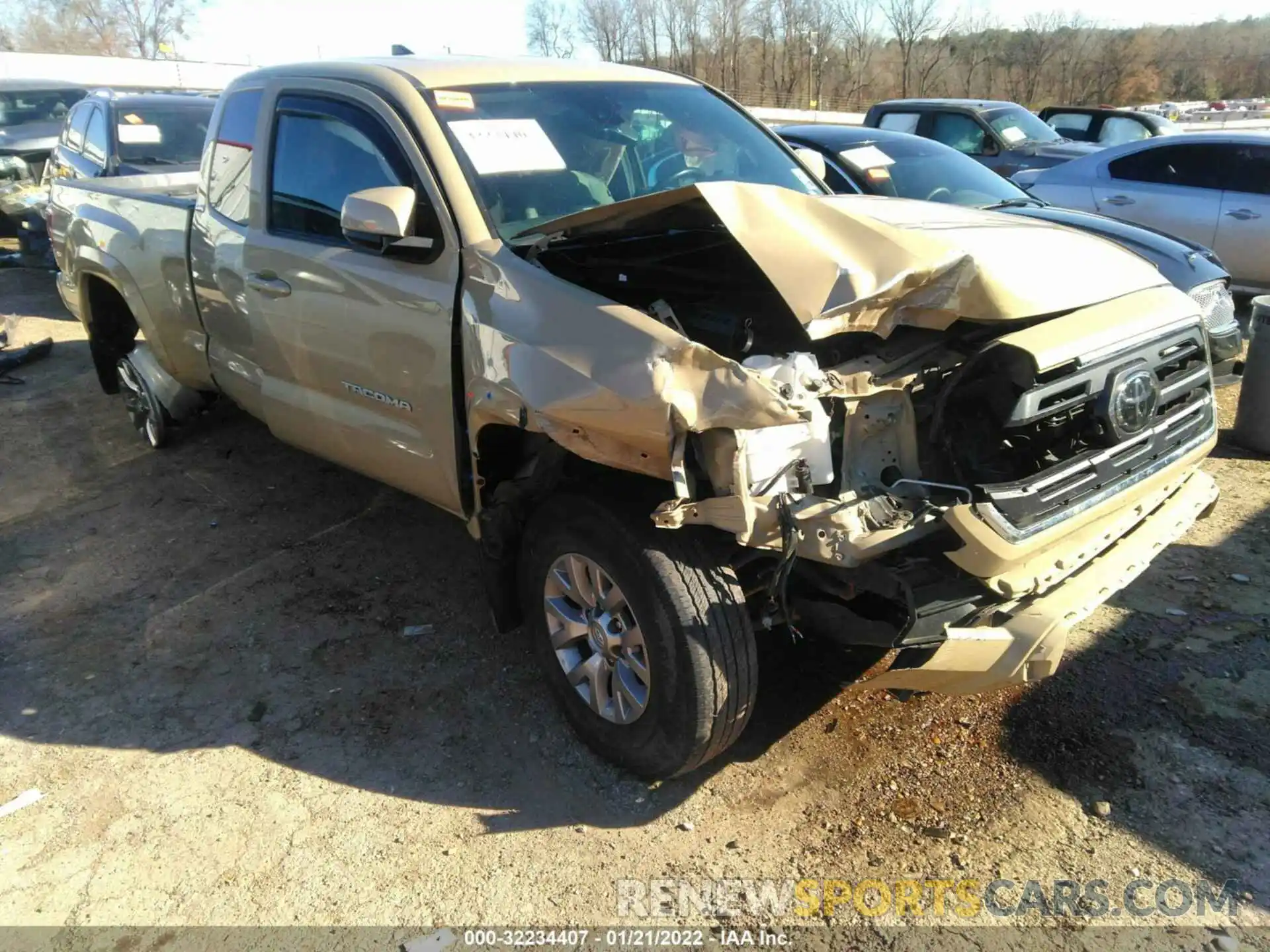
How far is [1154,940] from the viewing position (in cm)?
233

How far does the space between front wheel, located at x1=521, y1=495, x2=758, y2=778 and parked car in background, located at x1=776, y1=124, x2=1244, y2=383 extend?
11.1 feet

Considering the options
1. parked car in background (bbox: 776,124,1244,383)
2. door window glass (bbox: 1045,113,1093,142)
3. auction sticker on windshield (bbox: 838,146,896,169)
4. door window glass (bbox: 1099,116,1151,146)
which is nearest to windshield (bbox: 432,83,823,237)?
parked car in background (bbox: 776,124,1244,383)

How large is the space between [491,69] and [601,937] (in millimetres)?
3090

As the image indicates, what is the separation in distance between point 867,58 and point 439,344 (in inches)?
2226

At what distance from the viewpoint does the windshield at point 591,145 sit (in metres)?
3.26

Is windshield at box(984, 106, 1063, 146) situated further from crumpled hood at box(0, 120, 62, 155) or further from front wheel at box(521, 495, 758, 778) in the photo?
crumpled hood at box(0, 120, 62, 155)

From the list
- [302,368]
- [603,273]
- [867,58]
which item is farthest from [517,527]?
[867,58]

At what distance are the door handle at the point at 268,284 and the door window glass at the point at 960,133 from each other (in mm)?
9598

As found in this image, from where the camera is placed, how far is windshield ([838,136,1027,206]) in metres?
6.61

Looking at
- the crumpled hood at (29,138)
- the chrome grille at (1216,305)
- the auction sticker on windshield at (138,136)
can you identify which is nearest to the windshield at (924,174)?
the chrome grille at (1216,305)

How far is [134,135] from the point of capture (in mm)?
8273

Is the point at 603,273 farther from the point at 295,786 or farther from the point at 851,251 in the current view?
the point at 295,786

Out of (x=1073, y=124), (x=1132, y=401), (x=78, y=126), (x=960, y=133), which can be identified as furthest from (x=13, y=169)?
(x=1073, y=124)

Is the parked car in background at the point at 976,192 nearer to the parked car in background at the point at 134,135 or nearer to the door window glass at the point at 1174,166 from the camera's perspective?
the door window glass at the point at 1174,166
